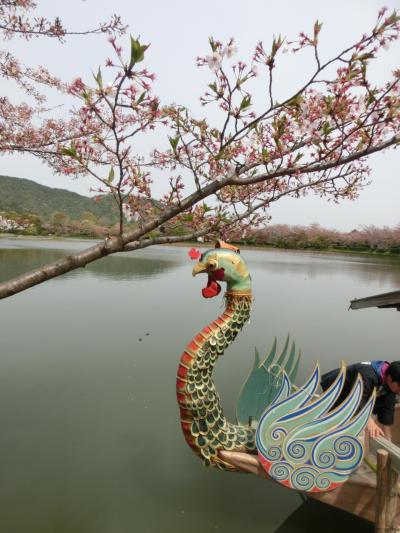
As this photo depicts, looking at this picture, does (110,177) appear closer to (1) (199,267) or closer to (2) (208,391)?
(1) (199,267)

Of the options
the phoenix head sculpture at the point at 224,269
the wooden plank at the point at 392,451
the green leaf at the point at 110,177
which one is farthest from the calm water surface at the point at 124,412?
the green leaf at the point at 110,177

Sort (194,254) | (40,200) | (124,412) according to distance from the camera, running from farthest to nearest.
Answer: (40,200)
(124,412)
(194,254)

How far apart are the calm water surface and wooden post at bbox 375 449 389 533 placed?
86cm

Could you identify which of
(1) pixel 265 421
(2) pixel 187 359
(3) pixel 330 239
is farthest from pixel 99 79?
(3) pixel 330 239

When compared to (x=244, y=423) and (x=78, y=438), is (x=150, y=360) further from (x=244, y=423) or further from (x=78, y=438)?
(x=244, y=423)

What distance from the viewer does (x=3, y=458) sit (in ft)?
11.8

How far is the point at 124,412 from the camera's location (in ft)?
15.2

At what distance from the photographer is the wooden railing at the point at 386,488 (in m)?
2.23

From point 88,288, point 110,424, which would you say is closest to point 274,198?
point 110,424

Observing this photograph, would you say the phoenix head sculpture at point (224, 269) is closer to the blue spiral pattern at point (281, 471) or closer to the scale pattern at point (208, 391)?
the scale pattern at point (208, 391)

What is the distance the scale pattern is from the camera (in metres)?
2.52

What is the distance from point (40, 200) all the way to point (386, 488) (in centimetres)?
7724

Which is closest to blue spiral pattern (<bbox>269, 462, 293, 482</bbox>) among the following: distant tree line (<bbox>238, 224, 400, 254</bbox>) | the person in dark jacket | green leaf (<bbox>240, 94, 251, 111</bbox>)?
the person in dark jacket

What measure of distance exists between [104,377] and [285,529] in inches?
137
